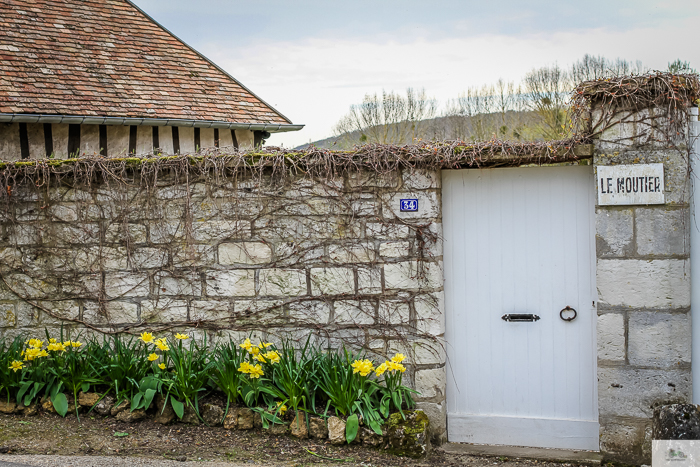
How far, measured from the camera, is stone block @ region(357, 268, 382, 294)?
3.92 m

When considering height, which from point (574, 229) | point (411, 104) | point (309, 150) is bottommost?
point (574, 229)

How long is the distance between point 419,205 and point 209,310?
5.67 ft

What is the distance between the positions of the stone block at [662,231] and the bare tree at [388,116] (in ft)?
42.0

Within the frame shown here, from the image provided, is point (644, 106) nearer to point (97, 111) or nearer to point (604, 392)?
point (604, 392)

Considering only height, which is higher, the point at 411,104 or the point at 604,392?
the point at 411,104

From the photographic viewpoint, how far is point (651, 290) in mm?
3496

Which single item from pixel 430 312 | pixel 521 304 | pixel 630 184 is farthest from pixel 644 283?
pixel 430 312

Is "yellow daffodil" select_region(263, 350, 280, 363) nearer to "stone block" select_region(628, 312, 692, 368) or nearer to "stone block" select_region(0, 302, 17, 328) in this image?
"stone block" select_region(0, 302, 17, 328)

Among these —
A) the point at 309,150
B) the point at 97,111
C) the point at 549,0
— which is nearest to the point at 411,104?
the point at 549,0

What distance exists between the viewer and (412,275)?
12.7 ft

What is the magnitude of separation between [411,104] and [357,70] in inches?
106

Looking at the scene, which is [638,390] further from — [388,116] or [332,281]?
[388,116]

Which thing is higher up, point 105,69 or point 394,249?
point 105,69

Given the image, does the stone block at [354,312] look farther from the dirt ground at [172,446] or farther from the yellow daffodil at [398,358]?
the dirt ground at [172,446]
